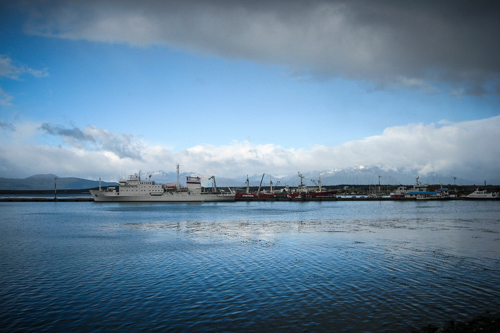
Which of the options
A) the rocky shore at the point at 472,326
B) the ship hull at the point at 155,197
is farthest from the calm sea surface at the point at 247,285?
the ship hull at the point at 155,197

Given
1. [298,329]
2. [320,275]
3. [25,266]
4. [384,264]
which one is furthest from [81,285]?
[384,264]

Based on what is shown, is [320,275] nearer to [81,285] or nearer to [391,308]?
[391,308]

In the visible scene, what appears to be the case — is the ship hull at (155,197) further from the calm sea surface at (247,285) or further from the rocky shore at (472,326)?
the rocky shore at (472,326)

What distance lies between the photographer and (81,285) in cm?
1684

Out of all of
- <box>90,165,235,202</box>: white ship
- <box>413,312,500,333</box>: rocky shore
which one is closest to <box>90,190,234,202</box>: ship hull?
<box>90,165,235,202</box>: white ship

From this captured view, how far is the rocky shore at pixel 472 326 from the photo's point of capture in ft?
35.0

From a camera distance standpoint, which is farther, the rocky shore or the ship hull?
the ship hull

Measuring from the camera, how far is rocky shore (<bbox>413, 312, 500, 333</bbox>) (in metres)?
10.7

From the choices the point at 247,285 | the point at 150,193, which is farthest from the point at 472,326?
the point at 150,193

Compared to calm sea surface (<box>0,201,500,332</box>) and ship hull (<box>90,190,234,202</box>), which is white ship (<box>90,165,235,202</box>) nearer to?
ship hull (<box>90,190,234,202</box>)

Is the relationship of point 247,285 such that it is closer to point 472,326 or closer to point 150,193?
point 472,326

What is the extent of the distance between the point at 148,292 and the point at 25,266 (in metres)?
11.2

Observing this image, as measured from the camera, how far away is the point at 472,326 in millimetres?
11117

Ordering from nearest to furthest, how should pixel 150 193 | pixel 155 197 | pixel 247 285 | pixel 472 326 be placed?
pixel 472 326, pixel 247 285, pixel 150 193, pixel 155 197
